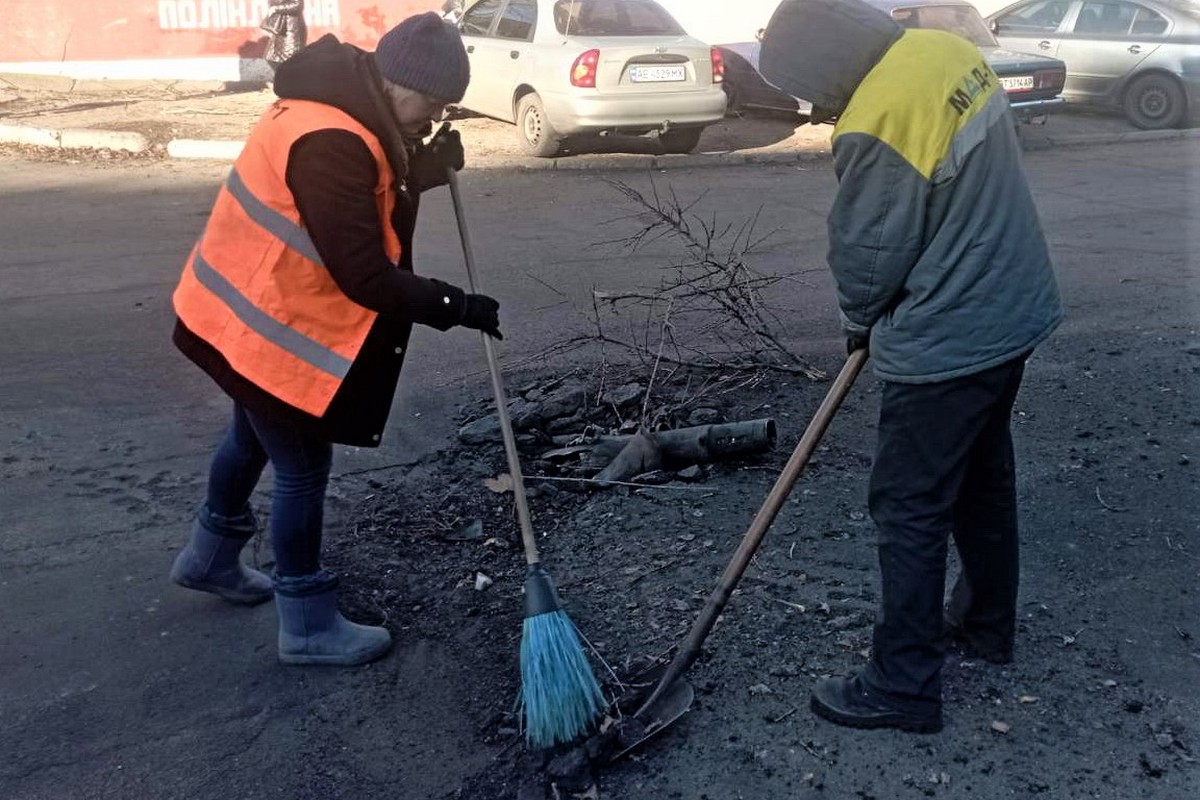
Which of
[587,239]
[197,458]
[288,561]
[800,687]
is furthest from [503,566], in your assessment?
[587,239]

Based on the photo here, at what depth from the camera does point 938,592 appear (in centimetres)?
303

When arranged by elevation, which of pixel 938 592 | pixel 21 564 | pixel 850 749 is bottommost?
pixel 21 564

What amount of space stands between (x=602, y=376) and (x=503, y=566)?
4.73ft

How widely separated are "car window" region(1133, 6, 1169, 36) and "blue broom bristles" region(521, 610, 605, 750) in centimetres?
1389

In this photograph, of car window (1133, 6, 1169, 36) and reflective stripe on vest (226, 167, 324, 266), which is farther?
car window (1133, 6, 1169, 36)

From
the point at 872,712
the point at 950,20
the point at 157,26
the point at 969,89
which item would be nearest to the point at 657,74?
the point at 950,20

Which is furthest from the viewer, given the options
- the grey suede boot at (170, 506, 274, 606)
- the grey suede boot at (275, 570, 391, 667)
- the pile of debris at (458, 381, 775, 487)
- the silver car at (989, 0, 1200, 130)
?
the silver car at (989, 0, 1200, 130)

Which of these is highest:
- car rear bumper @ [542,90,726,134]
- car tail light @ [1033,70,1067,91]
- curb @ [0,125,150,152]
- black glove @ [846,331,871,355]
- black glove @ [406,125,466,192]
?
black glove @ [406,125,466,192]

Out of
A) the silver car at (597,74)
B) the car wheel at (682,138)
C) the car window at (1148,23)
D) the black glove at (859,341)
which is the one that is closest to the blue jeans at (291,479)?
the black glove at (859,341)

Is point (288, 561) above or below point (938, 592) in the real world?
below

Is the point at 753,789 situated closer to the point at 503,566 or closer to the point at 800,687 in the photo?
the point at 800,687

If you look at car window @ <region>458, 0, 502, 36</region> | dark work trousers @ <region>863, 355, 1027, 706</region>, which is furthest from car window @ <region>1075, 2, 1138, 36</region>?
dark work trousers @ <region>863, 355, 1027, 706</region>

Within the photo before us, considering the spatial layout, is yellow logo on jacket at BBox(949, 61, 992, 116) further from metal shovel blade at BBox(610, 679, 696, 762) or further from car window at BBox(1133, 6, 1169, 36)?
car window at BBox(1133, 6, 1169, 36)

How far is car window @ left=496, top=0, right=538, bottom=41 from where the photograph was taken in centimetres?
1248
